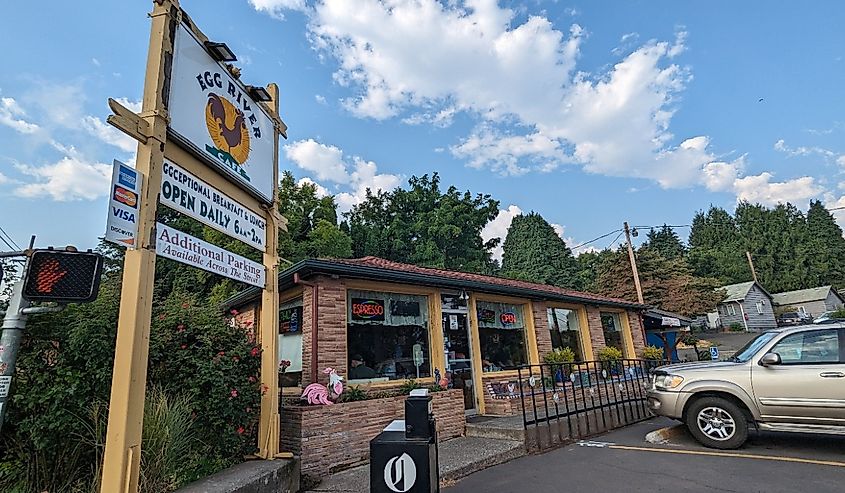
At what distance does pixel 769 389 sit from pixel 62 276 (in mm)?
8028

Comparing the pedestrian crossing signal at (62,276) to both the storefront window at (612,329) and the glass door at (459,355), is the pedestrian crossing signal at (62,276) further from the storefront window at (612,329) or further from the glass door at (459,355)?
the storefront window at (612,329)

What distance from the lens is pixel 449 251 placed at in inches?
1244

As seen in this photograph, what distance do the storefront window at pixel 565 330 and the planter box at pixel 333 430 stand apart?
6.46m

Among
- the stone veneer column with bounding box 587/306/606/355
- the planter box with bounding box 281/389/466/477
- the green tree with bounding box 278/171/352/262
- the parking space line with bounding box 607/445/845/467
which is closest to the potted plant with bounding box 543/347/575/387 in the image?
the stone veneer column with bounding box 587/306/606/355

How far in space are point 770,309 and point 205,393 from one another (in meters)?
52.4

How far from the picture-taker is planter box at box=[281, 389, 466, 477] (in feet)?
17.2

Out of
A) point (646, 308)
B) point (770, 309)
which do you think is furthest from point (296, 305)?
point (770, 309)

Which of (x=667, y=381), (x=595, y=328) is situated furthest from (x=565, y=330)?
(x=667, y=381)

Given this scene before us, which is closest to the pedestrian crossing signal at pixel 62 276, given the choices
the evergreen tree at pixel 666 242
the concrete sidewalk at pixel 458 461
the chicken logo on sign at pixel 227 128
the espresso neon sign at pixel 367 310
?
the chicken logo on sign at pixel 227 128

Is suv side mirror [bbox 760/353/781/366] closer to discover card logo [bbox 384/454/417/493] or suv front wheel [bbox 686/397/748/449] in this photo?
suv front wheel [bbox 686/397/748/449]

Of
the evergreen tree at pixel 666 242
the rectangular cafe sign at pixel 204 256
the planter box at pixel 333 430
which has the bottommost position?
the planter box at pixel 333 430

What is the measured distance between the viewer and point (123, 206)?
3.30 m

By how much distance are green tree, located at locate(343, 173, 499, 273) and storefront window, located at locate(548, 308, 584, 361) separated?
16.5 m

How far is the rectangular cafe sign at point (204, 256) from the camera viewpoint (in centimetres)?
372
